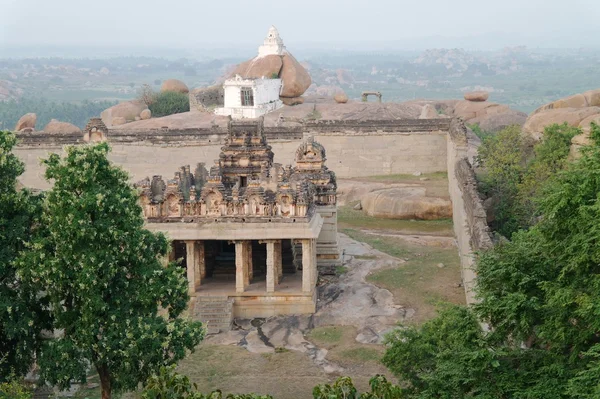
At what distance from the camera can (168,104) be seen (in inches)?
2808

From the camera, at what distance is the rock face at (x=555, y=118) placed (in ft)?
138

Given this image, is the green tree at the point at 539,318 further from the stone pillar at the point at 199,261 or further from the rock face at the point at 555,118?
the rock face at the point at 555,118

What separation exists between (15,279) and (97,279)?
2156mm

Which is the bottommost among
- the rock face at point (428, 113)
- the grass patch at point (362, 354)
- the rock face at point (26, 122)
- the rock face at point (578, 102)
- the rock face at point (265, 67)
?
the grass patch at point (362, 354)

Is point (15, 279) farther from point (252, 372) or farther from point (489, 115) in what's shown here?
point (489, 115)

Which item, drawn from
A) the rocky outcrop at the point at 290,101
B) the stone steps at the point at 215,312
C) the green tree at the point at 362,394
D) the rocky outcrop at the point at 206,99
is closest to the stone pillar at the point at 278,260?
the stone steps at the point at 215,312

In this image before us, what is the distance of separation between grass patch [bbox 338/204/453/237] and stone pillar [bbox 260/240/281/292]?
12025 millimetres

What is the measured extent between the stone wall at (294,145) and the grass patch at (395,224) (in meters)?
8.03

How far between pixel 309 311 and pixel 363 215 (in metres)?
15.7

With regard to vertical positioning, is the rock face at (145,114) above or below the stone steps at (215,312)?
above

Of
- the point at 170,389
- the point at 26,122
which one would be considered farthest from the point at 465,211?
the point at 26,122

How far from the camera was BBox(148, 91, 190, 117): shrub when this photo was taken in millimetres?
70938

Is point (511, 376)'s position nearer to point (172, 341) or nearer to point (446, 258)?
point (172, 341)

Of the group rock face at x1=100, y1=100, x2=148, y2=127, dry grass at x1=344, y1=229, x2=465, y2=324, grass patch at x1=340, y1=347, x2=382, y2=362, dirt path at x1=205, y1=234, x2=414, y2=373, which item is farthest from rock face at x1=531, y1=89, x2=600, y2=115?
rock face at x1=100, y1=100, x2=148, y2=127
